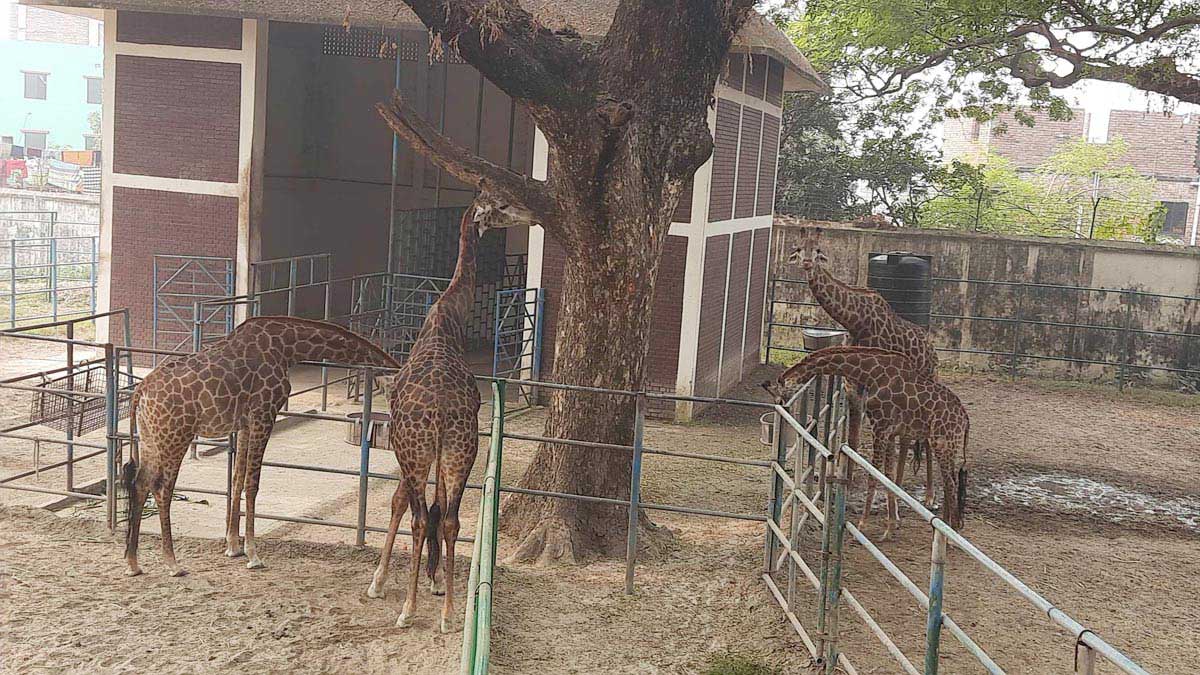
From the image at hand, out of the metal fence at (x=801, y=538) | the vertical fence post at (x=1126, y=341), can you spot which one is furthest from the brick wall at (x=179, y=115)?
the vertical fence post at (x=1126, y=341)

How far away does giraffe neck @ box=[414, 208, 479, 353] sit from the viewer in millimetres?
7023

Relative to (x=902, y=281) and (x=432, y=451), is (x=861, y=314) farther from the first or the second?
(x=902, y=281)

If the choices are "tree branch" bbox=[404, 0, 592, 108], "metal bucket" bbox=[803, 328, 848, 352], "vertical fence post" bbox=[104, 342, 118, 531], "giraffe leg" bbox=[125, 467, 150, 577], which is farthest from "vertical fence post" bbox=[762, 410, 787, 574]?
"metal bucket" bbox=[803, 328, 848, 352]

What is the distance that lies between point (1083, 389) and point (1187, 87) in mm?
4989

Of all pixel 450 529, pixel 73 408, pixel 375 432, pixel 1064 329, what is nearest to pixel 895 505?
pixel 450 529

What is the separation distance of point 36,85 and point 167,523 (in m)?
41.4

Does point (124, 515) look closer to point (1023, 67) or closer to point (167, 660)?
point (167, 660)

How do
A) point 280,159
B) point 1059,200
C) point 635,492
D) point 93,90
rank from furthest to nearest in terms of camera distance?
point 93,90, point 1059,200, point 280,159, point 635,492

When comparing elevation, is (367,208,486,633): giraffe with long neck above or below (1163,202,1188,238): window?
below

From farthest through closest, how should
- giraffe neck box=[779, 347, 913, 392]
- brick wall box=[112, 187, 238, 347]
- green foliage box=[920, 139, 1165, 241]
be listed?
green foliage box=[920, 139, 1165, 241], brick wall box=[112, 187, 238, 347], giraffe neck box=[779, 347, 913, 392]

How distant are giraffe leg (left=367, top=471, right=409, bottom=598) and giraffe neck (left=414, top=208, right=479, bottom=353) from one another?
3.09 ft

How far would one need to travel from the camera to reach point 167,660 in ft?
18.6

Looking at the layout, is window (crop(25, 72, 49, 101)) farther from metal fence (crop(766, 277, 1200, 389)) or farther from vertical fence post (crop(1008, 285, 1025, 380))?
vertical fence post (crop(1008, 285, 1025, 380))

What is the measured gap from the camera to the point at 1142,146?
132ft
